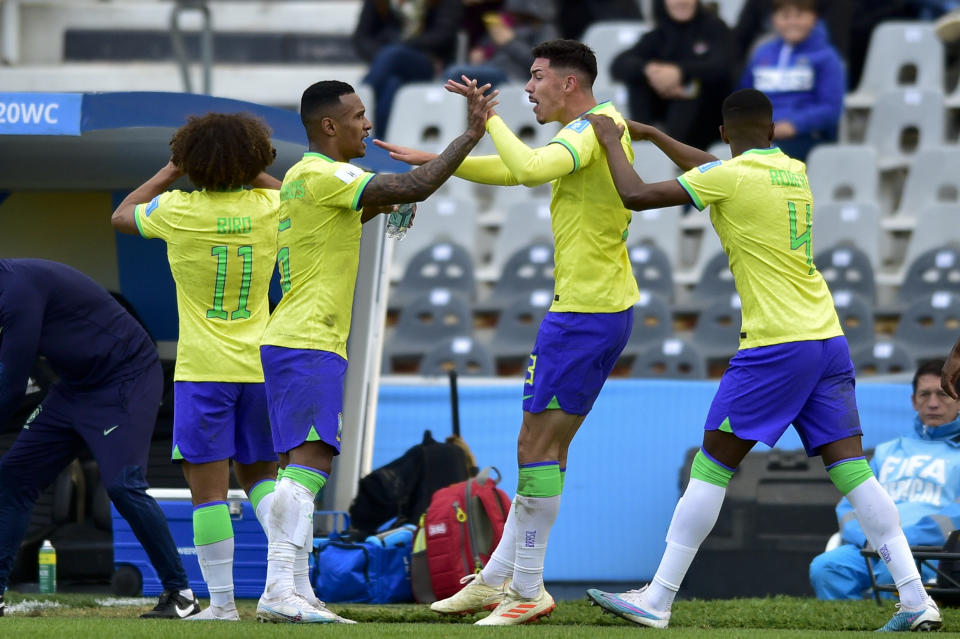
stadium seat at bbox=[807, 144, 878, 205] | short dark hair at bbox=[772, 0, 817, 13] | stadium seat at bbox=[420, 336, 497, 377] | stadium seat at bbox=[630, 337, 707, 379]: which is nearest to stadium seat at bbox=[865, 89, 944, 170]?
stadium seat at bbox=[807, 144, 878, 205]

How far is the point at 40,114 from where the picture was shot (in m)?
6.89

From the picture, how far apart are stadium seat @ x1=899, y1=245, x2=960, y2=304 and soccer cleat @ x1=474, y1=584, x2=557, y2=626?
18.5 feet

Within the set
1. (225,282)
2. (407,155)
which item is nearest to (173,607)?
(225,282)

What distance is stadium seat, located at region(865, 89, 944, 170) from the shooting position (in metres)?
11.9

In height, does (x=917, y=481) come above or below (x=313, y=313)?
below

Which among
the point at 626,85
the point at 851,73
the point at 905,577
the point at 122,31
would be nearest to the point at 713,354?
the point at 626,85

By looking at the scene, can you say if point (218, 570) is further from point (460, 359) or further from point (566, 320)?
point (460, 359)

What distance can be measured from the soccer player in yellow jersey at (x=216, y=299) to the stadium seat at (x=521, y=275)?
5051mm

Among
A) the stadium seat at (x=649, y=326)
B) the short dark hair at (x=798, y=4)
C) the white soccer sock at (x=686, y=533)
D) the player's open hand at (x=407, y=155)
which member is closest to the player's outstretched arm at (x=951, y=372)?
the white soccer sock at (x=686, y=533)

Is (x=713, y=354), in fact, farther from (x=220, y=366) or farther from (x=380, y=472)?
(x=220, y=366)

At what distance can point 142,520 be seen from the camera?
5.98 m

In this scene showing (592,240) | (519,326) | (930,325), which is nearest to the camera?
(592,240)

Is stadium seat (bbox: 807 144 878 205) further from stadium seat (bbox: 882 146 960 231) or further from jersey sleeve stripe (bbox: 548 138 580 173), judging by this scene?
jersey sleeve stripe (bbox: 548 138 580 173)

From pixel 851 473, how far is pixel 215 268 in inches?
99.7
